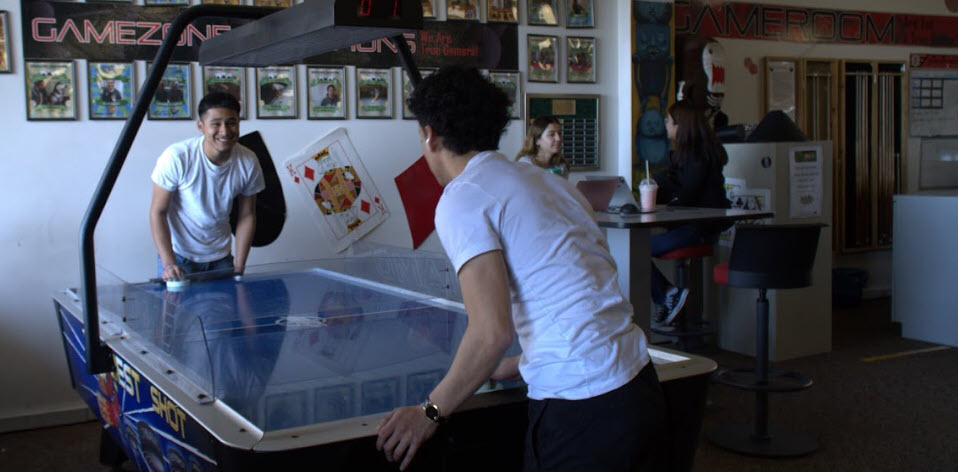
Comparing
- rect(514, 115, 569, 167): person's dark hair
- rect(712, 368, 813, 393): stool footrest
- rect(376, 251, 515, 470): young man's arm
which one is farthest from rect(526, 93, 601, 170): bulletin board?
rect(376, 251, 515, 470): young man's arm

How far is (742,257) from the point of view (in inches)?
157

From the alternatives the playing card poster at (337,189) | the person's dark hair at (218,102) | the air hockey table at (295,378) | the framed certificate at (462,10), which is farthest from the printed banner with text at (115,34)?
the air hockey table at (295,378)

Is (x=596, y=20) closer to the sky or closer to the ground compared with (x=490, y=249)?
closer to the sky

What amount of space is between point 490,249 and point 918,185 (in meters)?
7.06

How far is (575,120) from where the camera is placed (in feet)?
18.8

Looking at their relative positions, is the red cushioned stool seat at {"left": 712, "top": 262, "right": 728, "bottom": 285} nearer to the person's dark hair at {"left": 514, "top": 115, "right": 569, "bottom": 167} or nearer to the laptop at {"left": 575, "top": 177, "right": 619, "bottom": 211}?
the laptop at {"left": 575, "top": 177, "right": 619, "bottom": 211}

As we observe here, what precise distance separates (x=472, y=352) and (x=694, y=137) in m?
3.82

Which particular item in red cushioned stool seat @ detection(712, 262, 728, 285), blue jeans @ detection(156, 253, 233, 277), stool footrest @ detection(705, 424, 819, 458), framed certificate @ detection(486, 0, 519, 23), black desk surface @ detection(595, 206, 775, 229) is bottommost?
stool footrest @ detection(705, 424, 819, 458)

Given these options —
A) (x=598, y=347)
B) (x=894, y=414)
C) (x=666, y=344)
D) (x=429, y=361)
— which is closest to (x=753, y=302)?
(x=666, y=344)

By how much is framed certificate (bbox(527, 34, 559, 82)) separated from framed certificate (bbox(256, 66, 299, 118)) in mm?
1448

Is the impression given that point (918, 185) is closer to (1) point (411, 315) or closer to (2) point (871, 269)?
(2) point (871, 269)

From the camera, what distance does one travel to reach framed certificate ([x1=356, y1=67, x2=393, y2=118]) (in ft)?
16.6

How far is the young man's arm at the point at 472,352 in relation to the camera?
167cm

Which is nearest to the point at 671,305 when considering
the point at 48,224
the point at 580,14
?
the point at 580,14
